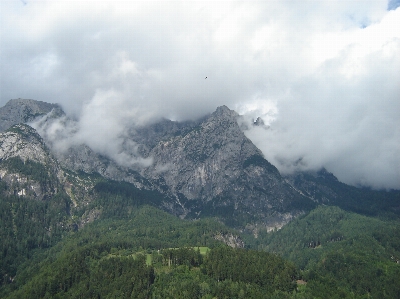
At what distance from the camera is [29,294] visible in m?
194

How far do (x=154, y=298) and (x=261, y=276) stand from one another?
5785 centimetres

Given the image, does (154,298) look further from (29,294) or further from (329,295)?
(329,295)

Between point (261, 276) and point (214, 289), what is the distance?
29.3 metres

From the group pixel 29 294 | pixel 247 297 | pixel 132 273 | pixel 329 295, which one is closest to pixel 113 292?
pixel 132 273

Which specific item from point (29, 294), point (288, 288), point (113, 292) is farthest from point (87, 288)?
point (288, 288)

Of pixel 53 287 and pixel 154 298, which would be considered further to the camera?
pixel 53 287

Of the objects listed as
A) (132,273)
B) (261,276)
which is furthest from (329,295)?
(132,273)

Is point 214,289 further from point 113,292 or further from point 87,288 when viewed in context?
point 87,288

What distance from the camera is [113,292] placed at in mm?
184375

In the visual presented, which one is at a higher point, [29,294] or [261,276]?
[261,276]

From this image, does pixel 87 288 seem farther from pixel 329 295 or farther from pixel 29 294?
pixel 329 295

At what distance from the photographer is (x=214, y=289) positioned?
18512 cm

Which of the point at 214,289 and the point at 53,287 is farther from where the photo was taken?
the point at 53,287

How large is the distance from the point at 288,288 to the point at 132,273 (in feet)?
266
